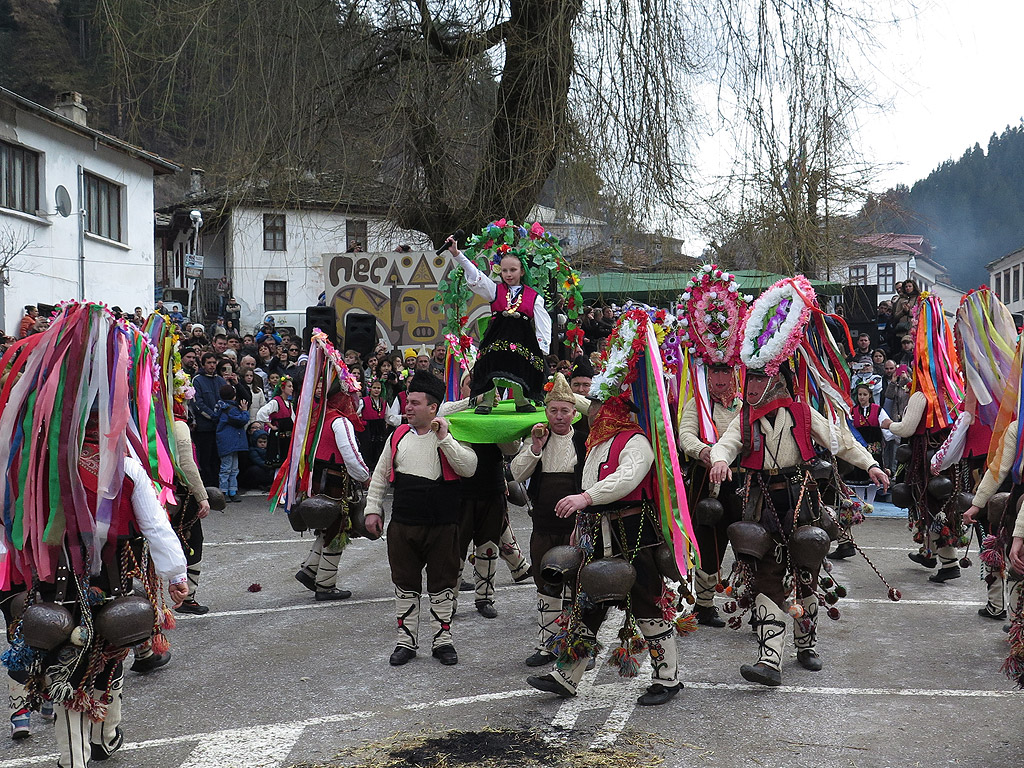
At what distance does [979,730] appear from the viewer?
4547 millimetres

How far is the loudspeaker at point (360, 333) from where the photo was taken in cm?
1337

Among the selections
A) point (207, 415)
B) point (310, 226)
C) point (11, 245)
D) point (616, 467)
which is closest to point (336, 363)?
point (310, 226)

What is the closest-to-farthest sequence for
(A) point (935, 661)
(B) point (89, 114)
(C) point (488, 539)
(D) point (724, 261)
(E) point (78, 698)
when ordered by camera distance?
1. (E) point (78, 698)
2. (A) point (935, 661)
3. (C) point (488, 539)
4. (D) point (724, 261)
5. (B) point (89, 114)

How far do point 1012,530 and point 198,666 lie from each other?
444cm

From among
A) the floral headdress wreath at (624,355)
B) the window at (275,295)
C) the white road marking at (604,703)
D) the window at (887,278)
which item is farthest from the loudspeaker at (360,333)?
the window at (887,278)

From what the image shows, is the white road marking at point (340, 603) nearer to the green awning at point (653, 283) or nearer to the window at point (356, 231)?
the green awning at point (653, 283)

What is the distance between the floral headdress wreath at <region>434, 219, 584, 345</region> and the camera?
22.7 ft

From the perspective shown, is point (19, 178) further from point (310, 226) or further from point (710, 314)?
point (710, 314)

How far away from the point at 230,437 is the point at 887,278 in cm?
4299

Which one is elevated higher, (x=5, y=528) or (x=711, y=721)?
(x=5, y=528)

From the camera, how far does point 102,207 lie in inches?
857

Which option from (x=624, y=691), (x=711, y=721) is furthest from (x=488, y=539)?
(x=711, y=721)

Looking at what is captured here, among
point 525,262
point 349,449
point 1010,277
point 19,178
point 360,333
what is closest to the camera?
point 525,262

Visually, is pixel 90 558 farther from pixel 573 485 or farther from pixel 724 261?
pixel 724 261
